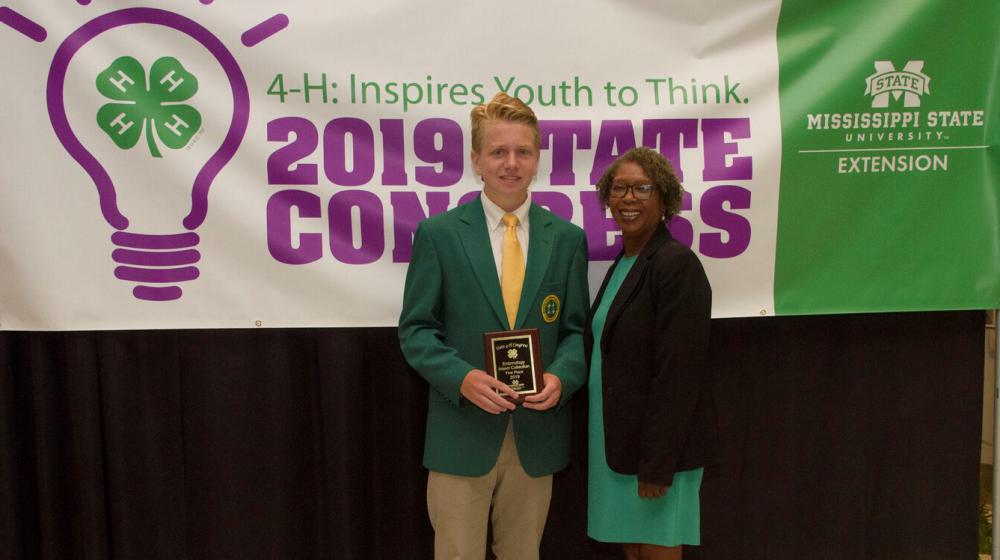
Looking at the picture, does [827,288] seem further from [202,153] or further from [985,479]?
[202,153]

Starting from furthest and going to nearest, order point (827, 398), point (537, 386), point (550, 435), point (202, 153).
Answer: point (827, 398) < point (202, 153) < point (550, 435) < point (537, 386)

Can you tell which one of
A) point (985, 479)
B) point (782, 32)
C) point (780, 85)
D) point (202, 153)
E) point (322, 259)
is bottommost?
point (985, 479)

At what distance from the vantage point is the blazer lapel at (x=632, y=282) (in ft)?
5.92

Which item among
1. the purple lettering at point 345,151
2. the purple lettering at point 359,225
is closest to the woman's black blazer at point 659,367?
the purple lettering at point 359,225

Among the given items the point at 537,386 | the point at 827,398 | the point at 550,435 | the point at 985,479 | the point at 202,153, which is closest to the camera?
the point at 537,386

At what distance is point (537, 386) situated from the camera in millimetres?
1718

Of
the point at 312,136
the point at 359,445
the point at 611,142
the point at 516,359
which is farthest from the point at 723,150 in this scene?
the point at 359,445

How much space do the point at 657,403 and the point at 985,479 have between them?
2415 mm

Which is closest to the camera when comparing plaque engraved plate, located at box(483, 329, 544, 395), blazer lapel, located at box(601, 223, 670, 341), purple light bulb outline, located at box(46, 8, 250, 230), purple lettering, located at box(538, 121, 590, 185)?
plaque engraved plate, located at box(483, 329, 544, 395)

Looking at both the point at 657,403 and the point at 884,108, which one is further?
the point at 884,108

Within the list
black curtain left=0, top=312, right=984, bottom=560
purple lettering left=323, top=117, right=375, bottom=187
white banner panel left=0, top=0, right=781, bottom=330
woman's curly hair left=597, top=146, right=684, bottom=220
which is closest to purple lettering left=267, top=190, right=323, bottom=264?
white banner panel left=0, top=0, right=781, bottom=330

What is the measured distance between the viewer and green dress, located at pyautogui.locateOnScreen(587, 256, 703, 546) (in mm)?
1808

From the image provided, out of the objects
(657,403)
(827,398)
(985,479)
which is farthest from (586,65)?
(985,479)

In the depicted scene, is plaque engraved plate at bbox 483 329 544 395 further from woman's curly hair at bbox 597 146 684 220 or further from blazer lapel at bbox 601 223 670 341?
woman's curly hair at bbox 597 146 684 220
